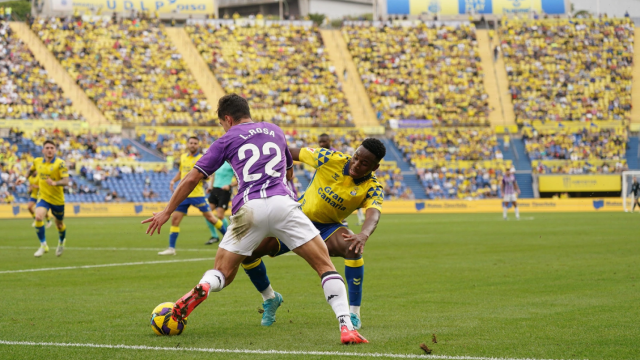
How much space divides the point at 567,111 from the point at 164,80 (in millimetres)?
30477

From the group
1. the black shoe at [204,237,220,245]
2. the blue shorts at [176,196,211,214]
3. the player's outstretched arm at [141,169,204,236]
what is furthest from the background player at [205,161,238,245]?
the player's outstretched arm at [141,169,204,236]

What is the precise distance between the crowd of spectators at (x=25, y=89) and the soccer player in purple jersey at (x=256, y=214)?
46.0 meters

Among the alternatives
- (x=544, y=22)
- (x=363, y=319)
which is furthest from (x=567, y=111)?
(x=363, y=319)

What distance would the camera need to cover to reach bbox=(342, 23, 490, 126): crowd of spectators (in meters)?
58.8

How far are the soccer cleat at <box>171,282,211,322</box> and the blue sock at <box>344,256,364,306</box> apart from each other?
1647mm

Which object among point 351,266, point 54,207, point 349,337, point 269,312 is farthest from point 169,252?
point 349,337

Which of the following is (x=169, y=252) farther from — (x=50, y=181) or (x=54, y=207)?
(x=50, y=181)

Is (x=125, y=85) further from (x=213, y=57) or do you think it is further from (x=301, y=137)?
(x=301, y=137)

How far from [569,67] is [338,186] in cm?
5919

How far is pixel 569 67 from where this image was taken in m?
62.6

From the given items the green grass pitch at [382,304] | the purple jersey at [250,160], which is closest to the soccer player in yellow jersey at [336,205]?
the green grass pitch at [382,304]

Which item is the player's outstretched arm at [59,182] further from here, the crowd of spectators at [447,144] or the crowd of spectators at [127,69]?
the crowd of spectators at [447,144]

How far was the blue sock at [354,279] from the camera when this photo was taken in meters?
7.68

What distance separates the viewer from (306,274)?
41.9 ft
